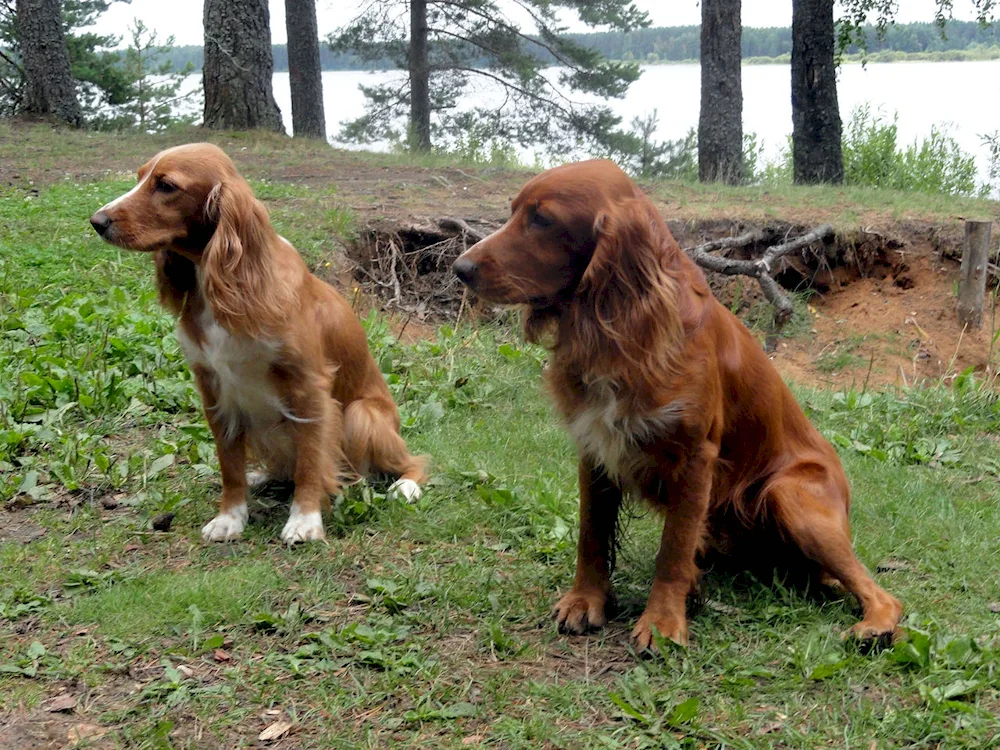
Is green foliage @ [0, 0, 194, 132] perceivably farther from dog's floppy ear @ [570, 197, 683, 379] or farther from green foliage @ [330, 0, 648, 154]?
dog's floppy ear @ [570, 197, 683, 379]

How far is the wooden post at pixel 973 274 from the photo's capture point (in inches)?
317

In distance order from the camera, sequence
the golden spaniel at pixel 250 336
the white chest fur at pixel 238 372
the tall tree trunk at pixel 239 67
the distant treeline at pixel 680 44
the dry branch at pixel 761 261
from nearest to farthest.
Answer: the golden spaniel at pixel 250 336 → the white chest fur at pixel 238 372 → the dry branch at pixel 761 261 → the tall tree trunk at pixel 239 67 → the distant treeline at pixel 680 44

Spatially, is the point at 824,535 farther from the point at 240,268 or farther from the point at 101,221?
the point at 101,221

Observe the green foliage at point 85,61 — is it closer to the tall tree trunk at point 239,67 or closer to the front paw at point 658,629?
the tall tree trunk at point 239,67

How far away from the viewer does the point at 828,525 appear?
135 inches

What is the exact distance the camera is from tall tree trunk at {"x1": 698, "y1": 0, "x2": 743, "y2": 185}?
13.0 m

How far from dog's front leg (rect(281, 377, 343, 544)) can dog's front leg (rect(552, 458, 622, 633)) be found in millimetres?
1202

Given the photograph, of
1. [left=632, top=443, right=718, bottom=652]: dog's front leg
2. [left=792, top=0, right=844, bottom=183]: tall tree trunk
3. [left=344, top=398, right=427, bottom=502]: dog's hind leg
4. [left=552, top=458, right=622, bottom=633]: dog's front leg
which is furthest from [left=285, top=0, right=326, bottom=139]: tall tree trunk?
[left=632, top=443, right=718, bottom=652]: dog's front leg

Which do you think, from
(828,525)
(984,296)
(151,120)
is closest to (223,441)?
(828,525)

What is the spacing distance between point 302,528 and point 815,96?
34.3 ft

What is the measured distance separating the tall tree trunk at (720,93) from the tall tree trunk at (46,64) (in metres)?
8.74

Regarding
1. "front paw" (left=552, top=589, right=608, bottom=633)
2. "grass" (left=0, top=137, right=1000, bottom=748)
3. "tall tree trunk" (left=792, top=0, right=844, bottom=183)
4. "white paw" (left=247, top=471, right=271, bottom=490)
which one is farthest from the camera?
"tall tree trunk" (left=792, top=0, right=844, bottom=183)

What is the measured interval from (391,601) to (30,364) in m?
3.09

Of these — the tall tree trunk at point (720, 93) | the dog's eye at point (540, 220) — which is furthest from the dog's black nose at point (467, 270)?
the tall tree trunk at point (720, 93)
